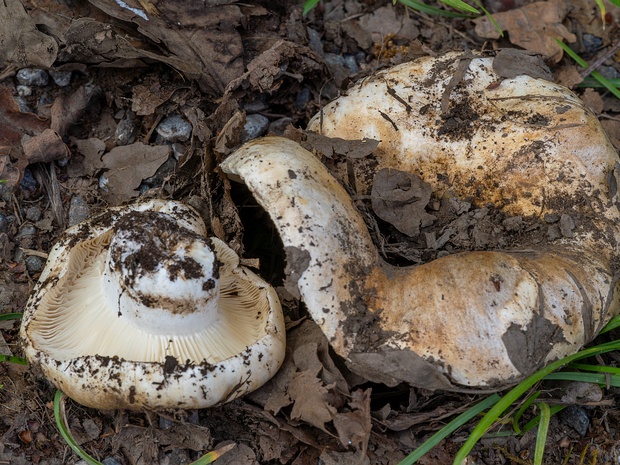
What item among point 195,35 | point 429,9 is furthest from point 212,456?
point 429,9

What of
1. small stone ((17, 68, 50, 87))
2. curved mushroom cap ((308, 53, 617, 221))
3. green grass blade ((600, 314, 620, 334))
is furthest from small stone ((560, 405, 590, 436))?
small stone ((17, 68, 50, 87))

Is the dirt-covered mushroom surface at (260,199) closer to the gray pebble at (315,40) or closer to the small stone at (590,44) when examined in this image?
the gray pebble at (315,40)

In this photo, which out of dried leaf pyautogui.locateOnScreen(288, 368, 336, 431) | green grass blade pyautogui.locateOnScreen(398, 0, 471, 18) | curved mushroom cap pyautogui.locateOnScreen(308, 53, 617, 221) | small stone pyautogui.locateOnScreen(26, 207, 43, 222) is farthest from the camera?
green grass blade pyautogui.locateOnScreen(398, 0, 471, 18)

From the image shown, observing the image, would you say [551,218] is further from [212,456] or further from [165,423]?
[165,423]

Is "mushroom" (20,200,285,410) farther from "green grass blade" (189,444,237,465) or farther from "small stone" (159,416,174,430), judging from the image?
"small stone" (159,416,174,430)

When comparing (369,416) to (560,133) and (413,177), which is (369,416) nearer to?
(413,177)

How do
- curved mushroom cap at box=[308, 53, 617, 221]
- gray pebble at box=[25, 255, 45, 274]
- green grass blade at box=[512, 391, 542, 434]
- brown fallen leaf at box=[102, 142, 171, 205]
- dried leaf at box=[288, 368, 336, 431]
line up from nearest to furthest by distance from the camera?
dried leaf at box=[288, 368, 336, 431]
green grass blade at box=[512, 391, 542, 434]
curved mushroom cap at box=[308, 53, 617, 221]
gray pebble at box=[25, 255, 45, 274]
brown fallen leaf at box=[102, 142, 171, 205]

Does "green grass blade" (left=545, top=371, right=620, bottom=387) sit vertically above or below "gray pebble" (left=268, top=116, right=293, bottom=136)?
below
